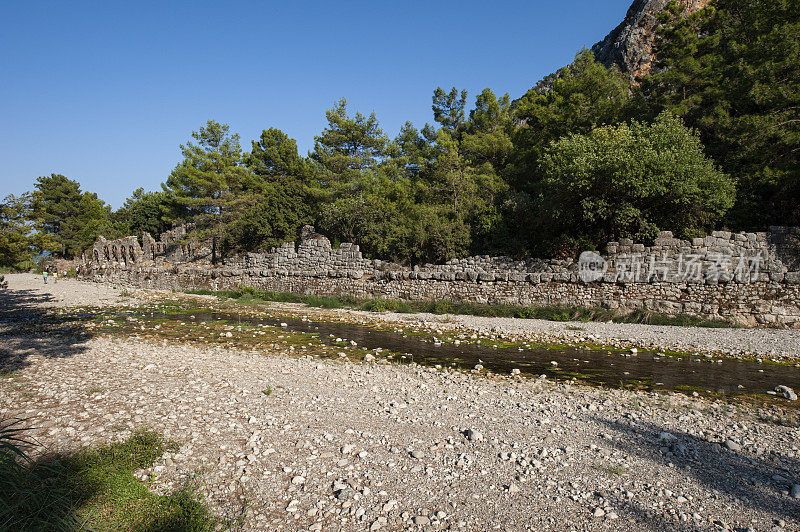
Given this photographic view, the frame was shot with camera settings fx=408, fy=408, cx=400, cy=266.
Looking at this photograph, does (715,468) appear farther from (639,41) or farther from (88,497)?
(639,41)

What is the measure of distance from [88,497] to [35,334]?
930cm

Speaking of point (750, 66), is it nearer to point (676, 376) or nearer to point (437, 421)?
point (676, 376)

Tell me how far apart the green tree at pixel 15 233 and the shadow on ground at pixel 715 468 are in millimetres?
12526

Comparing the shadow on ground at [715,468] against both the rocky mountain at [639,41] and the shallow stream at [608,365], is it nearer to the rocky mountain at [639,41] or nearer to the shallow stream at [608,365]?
the shallow stream at [608,365]

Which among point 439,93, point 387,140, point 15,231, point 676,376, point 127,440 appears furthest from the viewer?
point 439,93

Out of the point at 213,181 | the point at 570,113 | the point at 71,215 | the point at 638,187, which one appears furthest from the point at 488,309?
the point at 71,215

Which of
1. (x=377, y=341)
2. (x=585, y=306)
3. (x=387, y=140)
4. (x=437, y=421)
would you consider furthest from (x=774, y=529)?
(x=387, y=140)

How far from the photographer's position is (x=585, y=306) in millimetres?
14516

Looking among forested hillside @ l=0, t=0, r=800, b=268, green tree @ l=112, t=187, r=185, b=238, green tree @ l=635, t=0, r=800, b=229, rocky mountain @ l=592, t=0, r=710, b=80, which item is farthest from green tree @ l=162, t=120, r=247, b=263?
rocky mountain @ l=592, t=0, r=710, b=80

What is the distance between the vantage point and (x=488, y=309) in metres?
15.1

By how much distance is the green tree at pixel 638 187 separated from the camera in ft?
46.0

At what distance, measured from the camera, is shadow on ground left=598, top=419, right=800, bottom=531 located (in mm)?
3365

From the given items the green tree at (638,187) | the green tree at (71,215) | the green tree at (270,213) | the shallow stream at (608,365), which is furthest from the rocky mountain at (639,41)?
the green tree at (71,215)

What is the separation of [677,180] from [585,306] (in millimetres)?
5262
